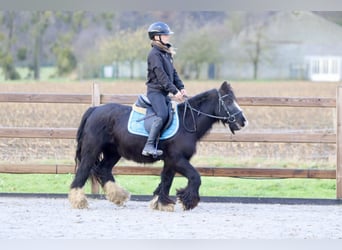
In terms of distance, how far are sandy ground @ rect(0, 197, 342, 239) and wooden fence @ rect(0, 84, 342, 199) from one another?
45 centimetres

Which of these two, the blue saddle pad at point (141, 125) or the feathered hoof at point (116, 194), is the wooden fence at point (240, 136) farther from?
the blue saddle pad at point (141, 125)

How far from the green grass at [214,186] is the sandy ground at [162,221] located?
3.38ft

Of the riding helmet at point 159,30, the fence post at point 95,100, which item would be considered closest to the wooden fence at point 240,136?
the fence post at point 95,100

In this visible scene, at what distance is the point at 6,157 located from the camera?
45.0 ft

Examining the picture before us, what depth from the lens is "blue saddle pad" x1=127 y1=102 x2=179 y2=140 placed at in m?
10.0

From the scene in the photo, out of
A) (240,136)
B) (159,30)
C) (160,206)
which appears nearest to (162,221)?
(160,206)

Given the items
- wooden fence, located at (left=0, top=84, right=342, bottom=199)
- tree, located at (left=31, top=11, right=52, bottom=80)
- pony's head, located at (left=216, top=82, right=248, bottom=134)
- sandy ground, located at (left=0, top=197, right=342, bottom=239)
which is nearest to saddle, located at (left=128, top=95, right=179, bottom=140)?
pony's head, located at (left=216, top=82, right=248, bottom=134)

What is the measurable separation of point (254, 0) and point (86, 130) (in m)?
2.72

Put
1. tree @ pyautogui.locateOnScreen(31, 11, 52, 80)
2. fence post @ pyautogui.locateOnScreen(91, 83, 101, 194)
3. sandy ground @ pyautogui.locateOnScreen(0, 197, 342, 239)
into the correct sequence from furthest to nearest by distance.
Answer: tree @ pyautogui.locateOnScreen(31, 11, 52, 80) < fence post @ pyautogui.locateOnScreen(91, 83, 101, 194) < sandy ground @ pyautogui.locateOnScreen(0, 197, 342, 239)

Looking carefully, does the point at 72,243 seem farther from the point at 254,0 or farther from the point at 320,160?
the point at 320,160

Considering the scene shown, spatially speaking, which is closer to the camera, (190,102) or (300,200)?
(190,102)

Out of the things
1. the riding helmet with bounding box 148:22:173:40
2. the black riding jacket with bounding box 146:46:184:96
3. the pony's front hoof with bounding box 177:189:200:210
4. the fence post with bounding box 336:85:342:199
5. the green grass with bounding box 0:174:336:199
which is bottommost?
the green grass with bounding box 0:174:336:199

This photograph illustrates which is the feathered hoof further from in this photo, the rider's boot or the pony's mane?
the pony's mane

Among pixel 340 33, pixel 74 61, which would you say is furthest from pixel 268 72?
pixel 74 61
